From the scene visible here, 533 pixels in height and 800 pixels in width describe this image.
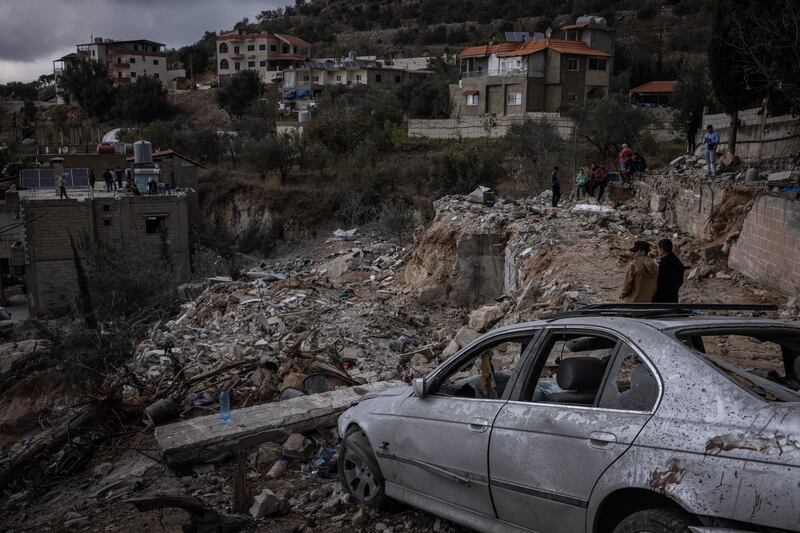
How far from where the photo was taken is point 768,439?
2607mm

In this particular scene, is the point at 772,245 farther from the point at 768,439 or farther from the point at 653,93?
the point at 653,93

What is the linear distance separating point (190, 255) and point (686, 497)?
3356cm

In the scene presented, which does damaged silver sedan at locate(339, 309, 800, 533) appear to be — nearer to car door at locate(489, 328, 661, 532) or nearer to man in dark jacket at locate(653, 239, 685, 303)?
car door at locate(489, 328, 661, 532)

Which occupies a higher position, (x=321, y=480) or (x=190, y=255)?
(x=321, y=480)

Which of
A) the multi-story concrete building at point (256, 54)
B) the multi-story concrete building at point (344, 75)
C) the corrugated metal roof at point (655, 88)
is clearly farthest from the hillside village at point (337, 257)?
the multi-story concrete building at point (256, 54)

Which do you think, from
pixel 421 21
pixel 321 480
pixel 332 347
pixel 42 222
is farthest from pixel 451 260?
pixel 421 21

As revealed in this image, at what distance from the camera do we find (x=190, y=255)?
112 ft

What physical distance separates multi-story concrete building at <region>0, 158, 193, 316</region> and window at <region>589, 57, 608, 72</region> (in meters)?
28.8

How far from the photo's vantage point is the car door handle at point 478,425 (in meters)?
3.74

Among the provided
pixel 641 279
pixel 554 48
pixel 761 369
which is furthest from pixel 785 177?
pixel 554 48

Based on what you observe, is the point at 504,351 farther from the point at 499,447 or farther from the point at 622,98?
the point at 622,98

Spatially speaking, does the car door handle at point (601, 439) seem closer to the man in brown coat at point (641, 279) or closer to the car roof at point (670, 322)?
the car roof at point (670, 322)

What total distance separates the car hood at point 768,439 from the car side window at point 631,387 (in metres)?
0.38

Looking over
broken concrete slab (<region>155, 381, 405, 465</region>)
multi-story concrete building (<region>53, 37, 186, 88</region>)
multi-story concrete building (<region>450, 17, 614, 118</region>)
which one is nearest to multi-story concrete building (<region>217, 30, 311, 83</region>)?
multi-story concrete building (<region>53, 37, 186, 88</region>)
